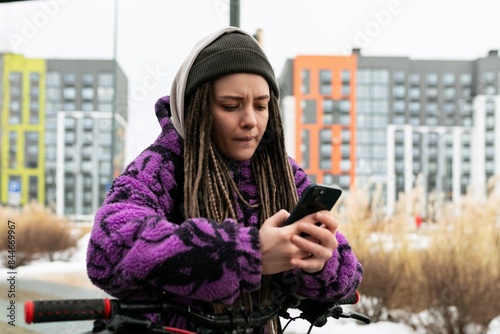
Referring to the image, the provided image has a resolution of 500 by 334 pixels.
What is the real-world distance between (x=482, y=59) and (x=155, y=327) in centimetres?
4498

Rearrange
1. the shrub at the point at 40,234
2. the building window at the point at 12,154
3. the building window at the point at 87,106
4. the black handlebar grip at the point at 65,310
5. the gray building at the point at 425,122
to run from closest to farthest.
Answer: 1. the black handlebar grip at the point at 65,310
2. the shrub at the point at 40,234
3. the building window at the point at 12,154
4. the gray building at the point at 425,122
5. the building window at the point at 87,106

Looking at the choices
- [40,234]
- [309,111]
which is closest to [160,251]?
[40,234]

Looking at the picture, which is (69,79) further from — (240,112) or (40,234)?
(240,112)

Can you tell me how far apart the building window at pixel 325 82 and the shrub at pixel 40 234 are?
42685mm

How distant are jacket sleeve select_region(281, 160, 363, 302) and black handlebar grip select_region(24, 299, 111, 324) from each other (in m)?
0.32

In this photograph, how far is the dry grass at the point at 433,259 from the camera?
4520 millimetres

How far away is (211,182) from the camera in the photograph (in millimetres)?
1004

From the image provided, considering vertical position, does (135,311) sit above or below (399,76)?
below

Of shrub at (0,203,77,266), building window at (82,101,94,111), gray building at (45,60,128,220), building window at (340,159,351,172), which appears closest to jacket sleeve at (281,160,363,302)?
shrub at (0,203,77,266)

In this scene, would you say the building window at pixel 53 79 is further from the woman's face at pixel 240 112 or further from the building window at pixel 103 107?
the woman's face at pixel 240 112

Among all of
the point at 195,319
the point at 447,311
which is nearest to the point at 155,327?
the point at 195,319

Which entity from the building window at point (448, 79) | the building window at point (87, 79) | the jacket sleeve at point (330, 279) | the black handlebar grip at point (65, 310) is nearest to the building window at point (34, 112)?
the building window at point (87, 79)

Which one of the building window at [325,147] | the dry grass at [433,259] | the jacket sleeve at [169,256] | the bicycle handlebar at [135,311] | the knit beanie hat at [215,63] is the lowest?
the dry grass at [433,259]

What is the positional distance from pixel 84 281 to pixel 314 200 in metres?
6.85
